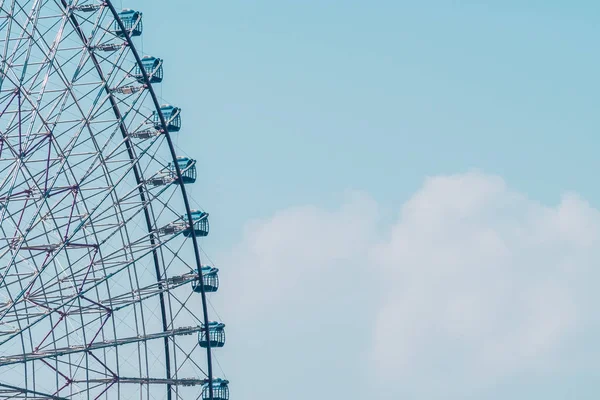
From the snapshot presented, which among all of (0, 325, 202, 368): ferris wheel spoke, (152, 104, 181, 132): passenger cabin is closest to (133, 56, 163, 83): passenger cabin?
(152, 104, 181, 132): passenger cabin

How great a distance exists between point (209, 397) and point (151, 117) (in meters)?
10.2

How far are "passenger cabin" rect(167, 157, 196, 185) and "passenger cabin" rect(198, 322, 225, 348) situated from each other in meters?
5.51

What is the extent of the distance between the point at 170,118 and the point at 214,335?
8.19m

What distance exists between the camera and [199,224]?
2160 inches

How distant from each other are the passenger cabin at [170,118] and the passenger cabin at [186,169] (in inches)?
44.6

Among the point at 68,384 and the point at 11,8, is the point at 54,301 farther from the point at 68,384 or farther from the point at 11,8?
the point at 11,8

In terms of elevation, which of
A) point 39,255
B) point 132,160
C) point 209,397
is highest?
point 132,160

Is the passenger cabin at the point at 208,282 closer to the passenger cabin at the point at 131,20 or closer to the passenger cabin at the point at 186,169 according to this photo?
the passenger cabin at the point at 186,169

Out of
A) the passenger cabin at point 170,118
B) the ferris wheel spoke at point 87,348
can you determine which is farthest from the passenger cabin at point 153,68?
the ferris wheel spoke at point 87,348

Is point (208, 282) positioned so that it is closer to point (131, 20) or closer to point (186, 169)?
point (186, 169)

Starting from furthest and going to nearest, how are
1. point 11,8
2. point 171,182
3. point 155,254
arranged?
1. point 155,254
2. point 171,182
3. point 11,8

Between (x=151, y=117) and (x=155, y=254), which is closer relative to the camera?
(x=151, y=117)

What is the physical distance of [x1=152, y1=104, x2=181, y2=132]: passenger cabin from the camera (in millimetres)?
53938

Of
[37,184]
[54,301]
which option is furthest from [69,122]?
[54,301]
